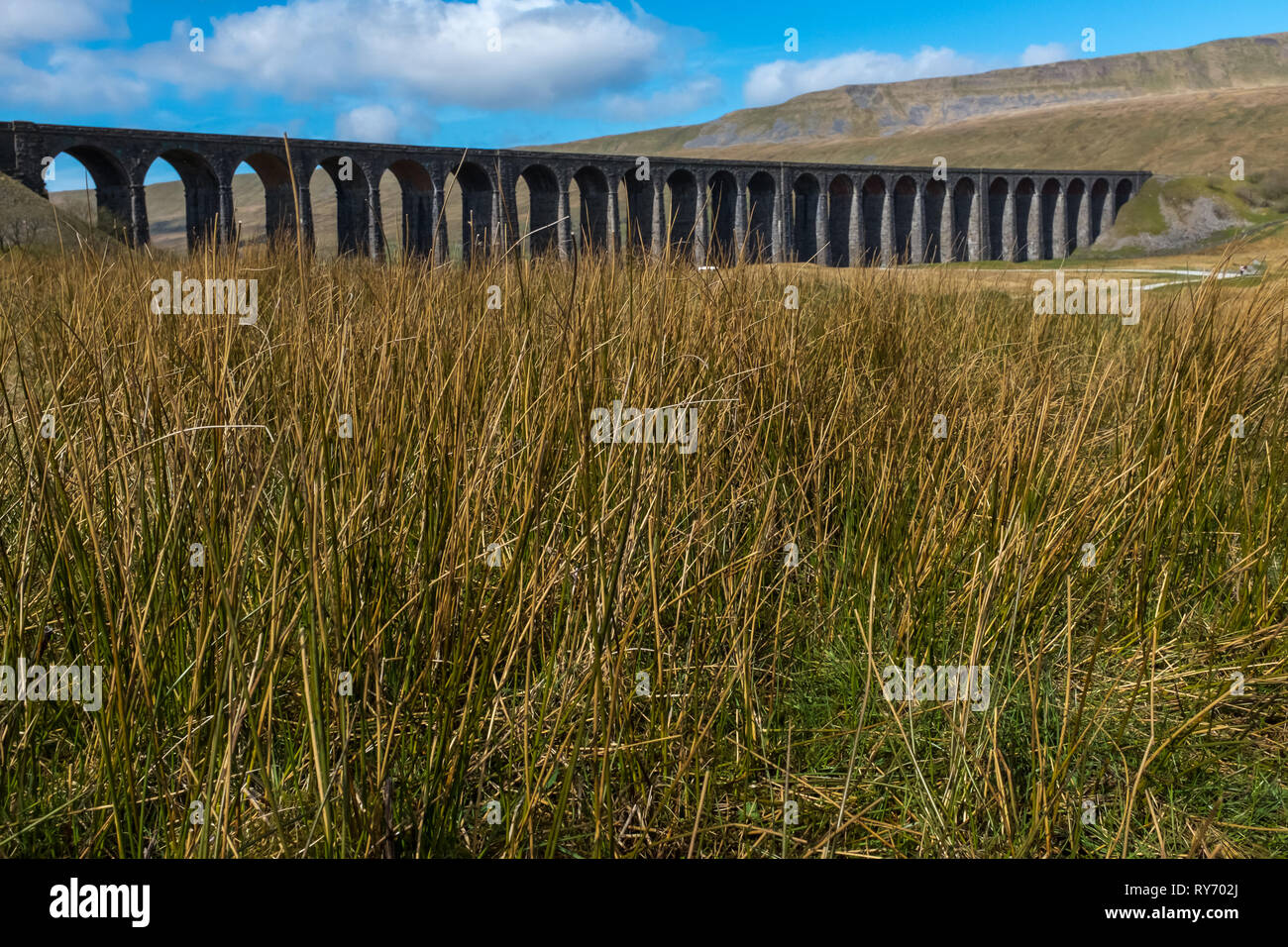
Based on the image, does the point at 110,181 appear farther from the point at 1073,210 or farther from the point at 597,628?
the point at 1073,210

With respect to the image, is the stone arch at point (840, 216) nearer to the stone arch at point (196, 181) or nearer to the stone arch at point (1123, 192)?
the stone arch at point (1123, 192)

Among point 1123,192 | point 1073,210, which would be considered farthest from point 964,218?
point 1123,192

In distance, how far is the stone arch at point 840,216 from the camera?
40656mm

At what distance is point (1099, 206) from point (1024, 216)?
17.4 ft

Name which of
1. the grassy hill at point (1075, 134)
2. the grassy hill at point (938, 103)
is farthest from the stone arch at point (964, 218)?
the grassy hill at point (938, 103)

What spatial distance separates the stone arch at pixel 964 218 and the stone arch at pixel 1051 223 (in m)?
4.91

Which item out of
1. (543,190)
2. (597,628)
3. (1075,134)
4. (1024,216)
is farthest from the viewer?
(1075,134)

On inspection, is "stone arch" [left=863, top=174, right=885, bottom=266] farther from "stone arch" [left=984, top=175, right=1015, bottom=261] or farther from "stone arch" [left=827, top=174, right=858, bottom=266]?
"stone arch" [left=984, top=175, right=1015, bottom=261]

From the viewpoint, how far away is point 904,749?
1530 mm

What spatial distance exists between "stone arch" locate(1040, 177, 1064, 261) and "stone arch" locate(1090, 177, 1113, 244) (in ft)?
7.19

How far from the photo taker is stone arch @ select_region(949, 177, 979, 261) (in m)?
43.6

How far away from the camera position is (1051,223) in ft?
161

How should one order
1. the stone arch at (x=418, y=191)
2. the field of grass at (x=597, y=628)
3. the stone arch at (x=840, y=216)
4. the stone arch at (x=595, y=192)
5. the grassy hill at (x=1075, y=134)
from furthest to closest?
the grassy hill at (x=1075, y=134) < the stone arch at (x=840, y=216) < the stone arch at (x=595, y=192) < the stone arch at (x=418, y=191) < the field of grass at (x=597, y=628)

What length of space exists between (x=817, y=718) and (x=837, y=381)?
1373mm
